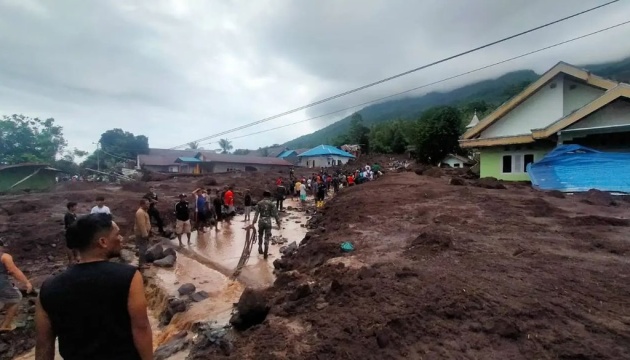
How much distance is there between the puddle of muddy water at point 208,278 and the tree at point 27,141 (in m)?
42.0

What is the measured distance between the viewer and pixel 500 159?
20.6 meters

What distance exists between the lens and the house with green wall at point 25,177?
95.1 ft

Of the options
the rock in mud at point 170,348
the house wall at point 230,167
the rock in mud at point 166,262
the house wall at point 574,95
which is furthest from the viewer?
the house wall at point 230,167

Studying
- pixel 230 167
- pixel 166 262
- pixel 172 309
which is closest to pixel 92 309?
pixel 172 309

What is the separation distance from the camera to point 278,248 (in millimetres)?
10859

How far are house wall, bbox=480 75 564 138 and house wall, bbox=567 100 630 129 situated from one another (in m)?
3.22

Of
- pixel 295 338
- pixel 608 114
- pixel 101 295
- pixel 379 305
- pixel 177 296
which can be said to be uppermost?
pixel 608 114

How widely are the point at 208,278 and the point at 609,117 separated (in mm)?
18683

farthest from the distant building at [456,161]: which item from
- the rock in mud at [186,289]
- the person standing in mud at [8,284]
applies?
the person standing in mud at [8,284]

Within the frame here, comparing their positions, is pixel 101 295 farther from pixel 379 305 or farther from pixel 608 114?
pixel 608 114

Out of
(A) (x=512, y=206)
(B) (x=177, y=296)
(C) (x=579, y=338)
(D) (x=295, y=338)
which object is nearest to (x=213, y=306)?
(B) (x=177, y=296)

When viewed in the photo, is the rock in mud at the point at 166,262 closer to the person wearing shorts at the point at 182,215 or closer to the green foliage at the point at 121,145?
the person wearing shorts at the point at 182,215

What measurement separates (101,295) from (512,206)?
11.4 meters

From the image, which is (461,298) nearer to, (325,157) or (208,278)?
(208,278)
